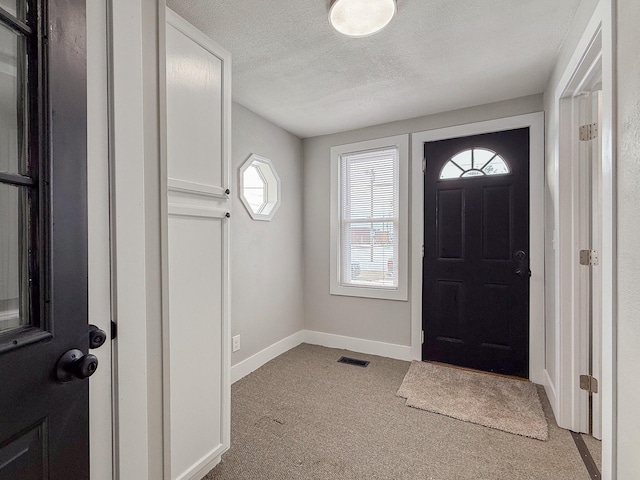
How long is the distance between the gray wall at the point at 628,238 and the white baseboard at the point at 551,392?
1.14m

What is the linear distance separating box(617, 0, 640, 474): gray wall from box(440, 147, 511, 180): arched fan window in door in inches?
67.6

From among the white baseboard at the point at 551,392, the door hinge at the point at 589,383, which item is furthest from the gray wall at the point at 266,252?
the door hinge at the point at 589,383

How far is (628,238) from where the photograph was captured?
1049 mm

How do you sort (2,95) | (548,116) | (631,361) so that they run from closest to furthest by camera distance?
1. (2,95)
2. (631,361)
3. (548,116)

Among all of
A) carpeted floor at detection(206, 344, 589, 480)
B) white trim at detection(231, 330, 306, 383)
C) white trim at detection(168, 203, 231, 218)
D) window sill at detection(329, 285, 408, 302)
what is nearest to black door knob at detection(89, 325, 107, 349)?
white trim at detection(168, 203, 231, 218)

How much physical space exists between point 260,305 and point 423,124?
242cm

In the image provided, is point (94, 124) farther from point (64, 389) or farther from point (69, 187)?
point (64, 389)

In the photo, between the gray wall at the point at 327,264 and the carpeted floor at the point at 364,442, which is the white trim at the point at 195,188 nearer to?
the carpeted floor at the point at 364,442

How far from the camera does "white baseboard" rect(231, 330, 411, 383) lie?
277 cm

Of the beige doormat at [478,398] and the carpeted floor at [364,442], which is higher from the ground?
the beige doormat at [478,398]

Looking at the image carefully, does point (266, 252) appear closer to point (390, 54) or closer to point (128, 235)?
point (390, 54)

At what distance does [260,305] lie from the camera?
299 centimetres

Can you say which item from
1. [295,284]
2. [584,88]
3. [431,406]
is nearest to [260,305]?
[295,284]

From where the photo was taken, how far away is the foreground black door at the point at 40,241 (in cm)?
64
